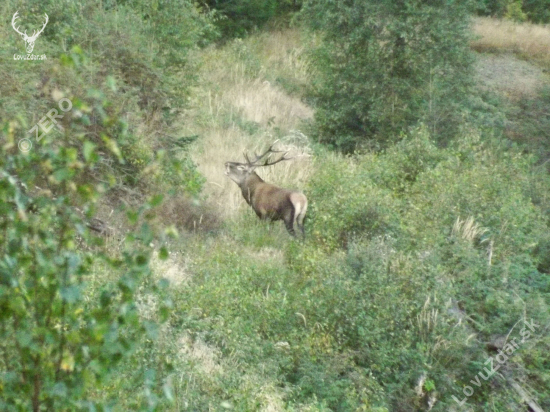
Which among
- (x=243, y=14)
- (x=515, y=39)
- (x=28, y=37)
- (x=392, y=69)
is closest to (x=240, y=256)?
(x=28, y=37)

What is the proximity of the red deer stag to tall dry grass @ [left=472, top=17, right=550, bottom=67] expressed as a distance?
13.0 metres

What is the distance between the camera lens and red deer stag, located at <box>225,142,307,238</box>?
431 inches

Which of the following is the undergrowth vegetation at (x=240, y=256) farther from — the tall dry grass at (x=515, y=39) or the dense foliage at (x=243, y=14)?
the tall dry grass at (x=515, y=39)

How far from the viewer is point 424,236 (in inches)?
395

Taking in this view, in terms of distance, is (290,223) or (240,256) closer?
(240,256)

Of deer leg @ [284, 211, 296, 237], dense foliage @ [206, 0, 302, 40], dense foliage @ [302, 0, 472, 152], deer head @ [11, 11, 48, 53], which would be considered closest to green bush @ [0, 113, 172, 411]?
deer head @ [11, 11, 48, 53]

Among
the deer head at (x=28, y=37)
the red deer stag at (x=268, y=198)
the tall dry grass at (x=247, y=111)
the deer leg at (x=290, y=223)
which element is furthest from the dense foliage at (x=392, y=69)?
the deer head at (x=28, y=37)

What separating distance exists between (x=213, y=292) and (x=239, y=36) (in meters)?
15.3

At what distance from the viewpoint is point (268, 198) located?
37.0ft

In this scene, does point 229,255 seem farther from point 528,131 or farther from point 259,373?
point 528,131

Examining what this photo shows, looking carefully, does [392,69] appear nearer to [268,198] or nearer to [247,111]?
[247,111]

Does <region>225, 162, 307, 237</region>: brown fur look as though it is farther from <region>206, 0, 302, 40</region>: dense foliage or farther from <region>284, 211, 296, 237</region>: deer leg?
<region>206, 0, 302, 40</region>: dense foliage

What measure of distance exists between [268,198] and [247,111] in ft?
18.4

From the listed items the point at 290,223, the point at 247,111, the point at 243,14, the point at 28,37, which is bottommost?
Result: the point at 243,14
